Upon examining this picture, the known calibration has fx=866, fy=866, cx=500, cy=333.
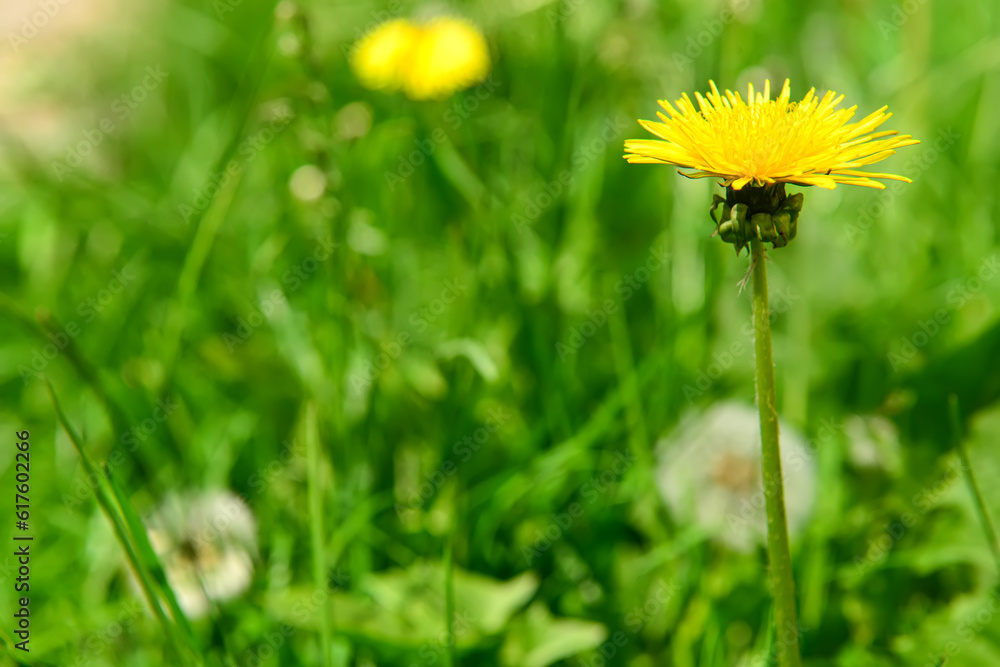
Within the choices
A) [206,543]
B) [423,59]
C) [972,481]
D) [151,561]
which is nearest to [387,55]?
[423,59]

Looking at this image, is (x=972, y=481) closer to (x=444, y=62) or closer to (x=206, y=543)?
(x=206, y=543)

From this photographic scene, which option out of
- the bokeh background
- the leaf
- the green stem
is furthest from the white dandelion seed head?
the green stem

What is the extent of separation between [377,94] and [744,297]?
104cm

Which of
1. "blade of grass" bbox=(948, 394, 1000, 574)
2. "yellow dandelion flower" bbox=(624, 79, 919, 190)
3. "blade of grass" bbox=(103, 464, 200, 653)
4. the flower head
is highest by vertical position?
"yellow dandelion flower" bbox=(624, 79, 919, 190)

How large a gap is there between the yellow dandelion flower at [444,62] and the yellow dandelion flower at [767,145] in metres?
0.91

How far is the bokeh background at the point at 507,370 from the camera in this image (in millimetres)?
1000

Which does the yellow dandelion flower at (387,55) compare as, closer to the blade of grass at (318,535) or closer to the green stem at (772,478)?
the blade of grass at (318,535)

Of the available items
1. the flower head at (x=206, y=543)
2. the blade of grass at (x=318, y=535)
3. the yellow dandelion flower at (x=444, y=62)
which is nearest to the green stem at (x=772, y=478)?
the blade of grass at (x=318, y=535)

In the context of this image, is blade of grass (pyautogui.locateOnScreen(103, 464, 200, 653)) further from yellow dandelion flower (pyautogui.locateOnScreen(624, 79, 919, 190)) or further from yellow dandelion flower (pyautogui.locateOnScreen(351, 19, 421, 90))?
yellow dandelion flower (pyautogui.locateOnScreen(351, 19, 421, 90))

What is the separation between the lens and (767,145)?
55 centimetres

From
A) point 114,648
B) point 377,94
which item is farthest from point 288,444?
point 377,94

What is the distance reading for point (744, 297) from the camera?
1.34m

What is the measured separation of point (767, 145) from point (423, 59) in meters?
1.06

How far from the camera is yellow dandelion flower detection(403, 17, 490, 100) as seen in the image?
1.47 metres
